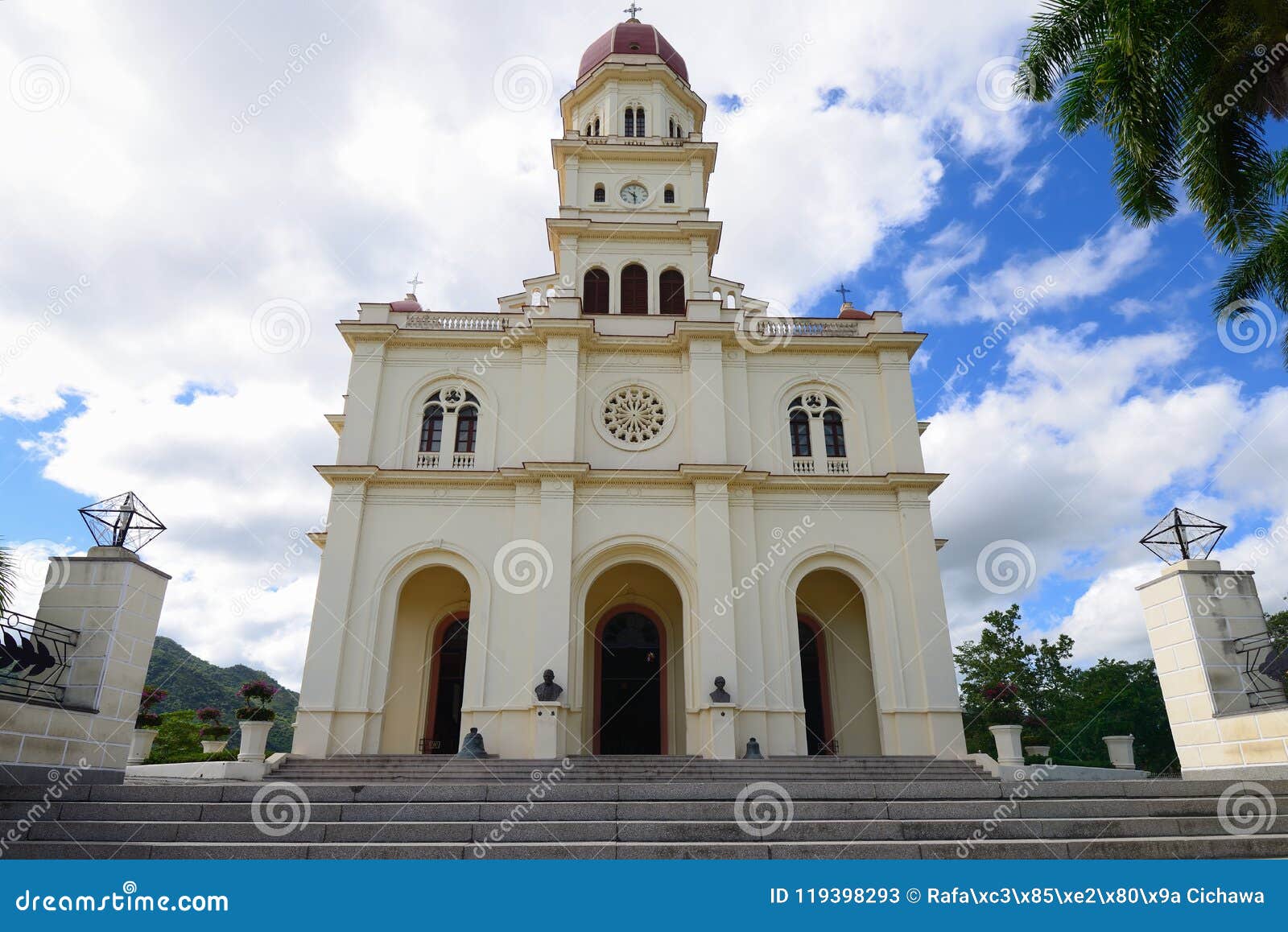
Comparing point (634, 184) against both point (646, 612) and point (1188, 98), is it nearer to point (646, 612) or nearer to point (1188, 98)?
point (646, 612)

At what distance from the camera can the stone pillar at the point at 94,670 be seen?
8.13m

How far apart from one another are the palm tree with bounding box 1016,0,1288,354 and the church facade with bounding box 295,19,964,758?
7.66 metres

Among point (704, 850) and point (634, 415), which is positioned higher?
point (634, 415)

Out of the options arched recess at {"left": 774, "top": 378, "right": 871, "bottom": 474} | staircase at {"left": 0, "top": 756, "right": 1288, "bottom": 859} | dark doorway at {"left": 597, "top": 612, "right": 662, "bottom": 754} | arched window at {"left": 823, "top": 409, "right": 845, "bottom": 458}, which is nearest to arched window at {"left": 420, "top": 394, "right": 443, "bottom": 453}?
dark doorway at {"left": 597, "top": 612, "right": 662, "bottom": 754}

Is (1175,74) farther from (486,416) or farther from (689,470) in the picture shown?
(486,416)

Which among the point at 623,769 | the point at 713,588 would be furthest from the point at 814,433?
the point at 623,769

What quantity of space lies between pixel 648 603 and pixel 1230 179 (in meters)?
14.1

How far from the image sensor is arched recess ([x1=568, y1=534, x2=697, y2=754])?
54.7ft

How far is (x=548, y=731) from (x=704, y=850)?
871 cm

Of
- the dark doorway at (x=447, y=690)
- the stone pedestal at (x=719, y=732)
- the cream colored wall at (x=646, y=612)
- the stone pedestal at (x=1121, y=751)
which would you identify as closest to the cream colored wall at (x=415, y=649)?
the dark doorway at (x=447, y=690)

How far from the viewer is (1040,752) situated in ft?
60.0

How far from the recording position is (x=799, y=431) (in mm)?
19266

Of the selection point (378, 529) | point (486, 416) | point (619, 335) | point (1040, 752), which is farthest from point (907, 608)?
point (378, 529)

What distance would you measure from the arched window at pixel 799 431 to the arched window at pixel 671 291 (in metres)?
4.69
